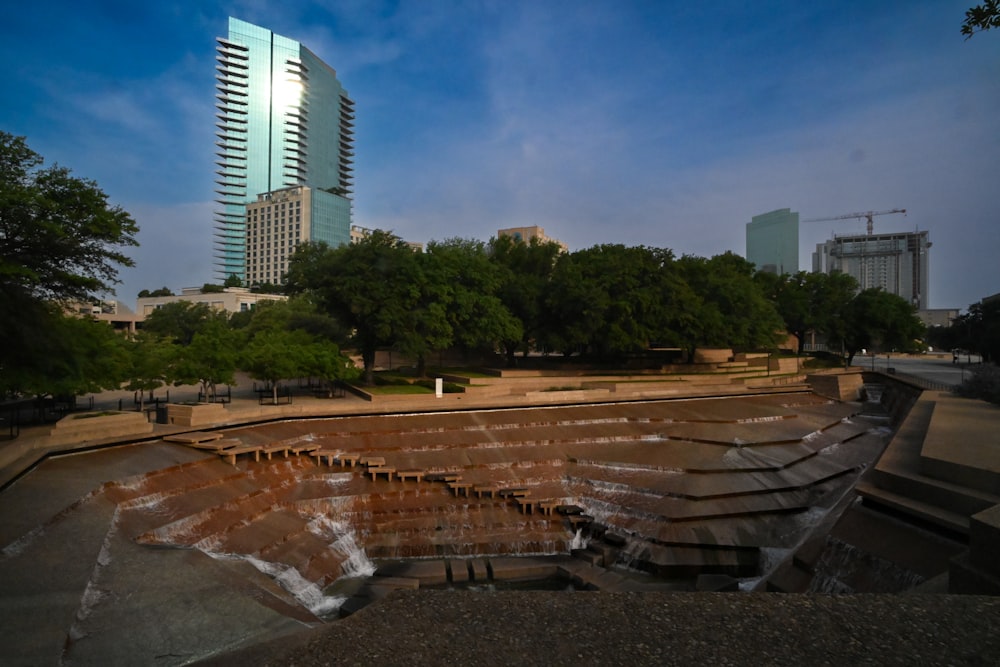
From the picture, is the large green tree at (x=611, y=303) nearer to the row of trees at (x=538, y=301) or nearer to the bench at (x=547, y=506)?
the row of trees at (x=538, y=301)

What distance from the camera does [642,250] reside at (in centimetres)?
4194

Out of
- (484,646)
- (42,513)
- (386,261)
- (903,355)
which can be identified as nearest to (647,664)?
(484,646)

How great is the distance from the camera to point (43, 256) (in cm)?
1388

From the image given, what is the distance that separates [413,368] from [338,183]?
149 m

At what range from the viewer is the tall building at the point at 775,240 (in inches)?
4882

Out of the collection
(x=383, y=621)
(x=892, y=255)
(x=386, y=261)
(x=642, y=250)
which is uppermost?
(x=892, y=255)

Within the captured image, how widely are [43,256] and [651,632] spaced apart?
55.4 ft

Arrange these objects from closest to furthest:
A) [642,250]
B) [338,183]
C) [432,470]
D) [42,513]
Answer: [42,513] → [432,470] → [642,250] → [338,183]

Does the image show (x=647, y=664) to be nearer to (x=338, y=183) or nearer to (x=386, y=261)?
(x=386, y=261)

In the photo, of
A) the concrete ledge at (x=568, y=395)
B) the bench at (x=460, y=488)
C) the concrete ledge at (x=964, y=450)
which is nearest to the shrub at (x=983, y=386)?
the concrete ledge at (x=964, y=450)

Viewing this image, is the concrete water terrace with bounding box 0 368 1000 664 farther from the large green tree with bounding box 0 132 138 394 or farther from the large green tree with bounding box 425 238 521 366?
the large green tree with bounding box 425 238 521 366

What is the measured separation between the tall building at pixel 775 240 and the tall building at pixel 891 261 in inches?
1916

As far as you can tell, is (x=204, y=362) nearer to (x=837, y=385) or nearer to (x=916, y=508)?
(x=916, y=508)

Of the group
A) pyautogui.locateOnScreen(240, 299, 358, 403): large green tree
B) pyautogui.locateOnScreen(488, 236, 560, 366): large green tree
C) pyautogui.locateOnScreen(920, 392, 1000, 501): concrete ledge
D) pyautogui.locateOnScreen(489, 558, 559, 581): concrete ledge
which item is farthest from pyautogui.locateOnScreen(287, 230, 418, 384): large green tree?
pyautogui.locateOnScreen(920, 392, 1000, 501): concrete ledge
